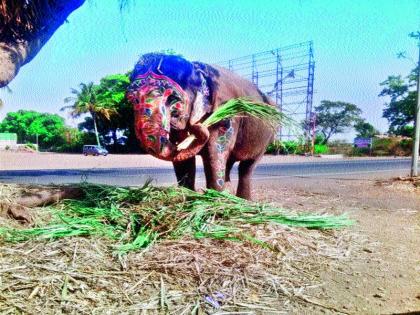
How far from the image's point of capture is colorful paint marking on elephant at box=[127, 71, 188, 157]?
12.9 feet

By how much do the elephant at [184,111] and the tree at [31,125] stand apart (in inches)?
2314

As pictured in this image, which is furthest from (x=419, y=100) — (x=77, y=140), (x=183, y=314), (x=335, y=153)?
(x=77, y=140)

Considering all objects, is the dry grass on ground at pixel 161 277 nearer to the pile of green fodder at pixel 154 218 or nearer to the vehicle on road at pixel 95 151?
the pile of green fodder at pixel 154 218

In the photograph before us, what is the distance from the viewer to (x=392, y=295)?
2598 mm

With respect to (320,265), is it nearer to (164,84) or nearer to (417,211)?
(164,84)

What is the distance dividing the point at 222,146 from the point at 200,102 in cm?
61

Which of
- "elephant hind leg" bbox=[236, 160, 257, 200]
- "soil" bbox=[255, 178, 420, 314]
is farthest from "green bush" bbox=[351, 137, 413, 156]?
"elephant hind leg" bbox=[236, 160, 257, 200]

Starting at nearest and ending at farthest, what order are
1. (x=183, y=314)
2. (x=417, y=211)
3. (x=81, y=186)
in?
(x=183, y=314), (x=81, y=186), (x=417, y=211)

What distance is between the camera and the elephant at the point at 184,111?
3.97 m

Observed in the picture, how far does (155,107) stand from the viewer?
13.0ft

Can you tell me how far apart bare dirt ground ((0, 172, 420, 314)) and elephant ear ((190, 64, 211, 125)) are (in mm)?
1536

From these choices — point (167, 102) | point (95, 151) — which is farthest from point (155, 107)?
point (95, 151)

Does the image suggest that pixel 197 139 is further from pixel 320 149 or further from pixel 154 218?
pixel 320 149

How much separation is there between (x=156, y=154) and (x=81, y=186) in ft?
4.03
